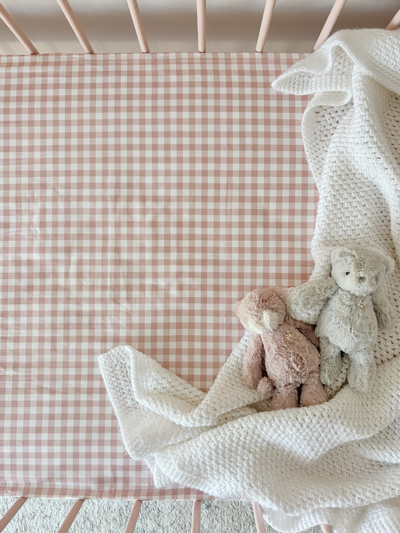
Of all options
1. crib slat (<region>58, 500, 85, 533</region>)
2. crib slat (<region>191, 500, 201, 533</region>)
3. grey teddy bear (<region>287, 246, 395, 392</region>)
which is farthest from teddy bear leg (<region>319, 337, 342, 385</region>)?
crib slat (<region>58, 500, 85, 533</region>)

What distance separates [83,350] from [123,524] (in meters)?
0.59

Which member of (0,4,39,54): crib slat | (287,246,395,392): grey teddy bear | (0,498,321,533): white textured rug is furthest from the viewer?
(0,498,321,533): white textured rug

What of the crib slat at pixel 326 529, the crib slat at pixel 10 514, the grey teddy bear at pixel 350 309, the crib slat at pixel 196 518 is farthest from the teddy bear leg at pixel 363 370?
the crib slat at pixel 10 514

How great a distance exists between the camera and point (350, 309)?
761 mm

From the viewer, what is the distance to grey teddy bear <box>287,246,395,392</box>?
748 mm

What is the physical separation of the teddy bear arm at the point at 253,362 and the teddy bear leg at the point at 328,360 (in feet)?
0.40

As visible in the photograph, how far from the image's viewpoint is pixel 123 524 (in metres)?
1.15

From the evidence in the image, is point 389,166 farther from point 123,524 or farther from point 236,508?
point 123,524

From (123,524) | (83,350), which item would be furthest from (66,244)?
(123,524)

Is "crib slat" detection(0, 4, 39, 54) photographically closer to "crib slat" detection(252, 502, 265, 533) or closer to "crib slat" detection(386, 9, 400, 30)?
"crib slat" detection(386, 9, 400, 30)

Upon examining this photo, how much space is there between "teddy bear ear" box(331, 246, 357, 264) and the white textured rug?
77 cm

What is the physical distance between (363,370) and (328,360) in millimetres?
69

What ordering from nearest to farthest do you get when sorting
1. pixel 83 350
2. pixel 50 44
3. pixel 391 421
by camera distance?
1. pixel 391 421
2. pixel 83 350
3. pixel 50 44

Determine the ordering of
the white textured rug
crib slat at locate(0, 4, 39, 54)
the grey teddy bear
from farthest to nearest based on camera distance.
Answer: the white textured rug, crib slat at locate(0, 4, 39, 54), the grey teddy bear
